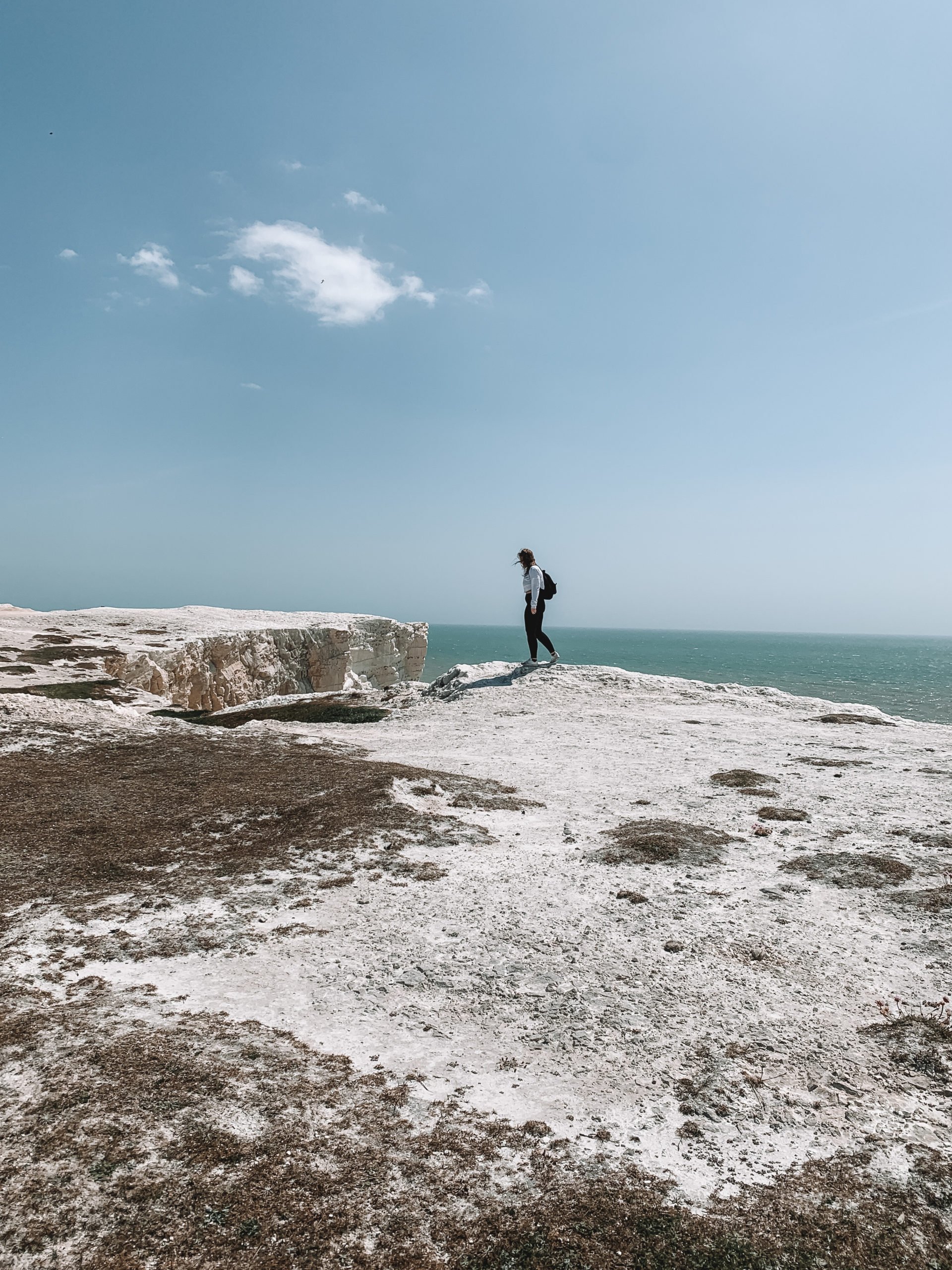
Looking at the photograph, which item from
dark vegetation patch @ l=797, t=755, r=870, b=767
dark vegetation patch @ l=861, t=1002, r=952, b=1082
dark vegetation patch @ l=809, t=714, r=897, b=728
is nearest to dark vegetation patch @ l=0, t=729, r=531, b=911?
dark vegetation patch @ l=861, t=1002, r=952, b=1082

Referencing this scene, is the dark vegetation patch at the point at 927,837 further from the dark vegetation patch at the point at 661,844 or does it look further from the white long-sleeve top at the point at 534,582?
the white long-sleeve top at the point at 534,582

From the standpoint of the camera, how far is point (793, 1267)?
2.39 m

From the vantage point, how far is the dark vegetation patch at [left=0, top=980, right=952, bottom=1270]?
2.37 meters

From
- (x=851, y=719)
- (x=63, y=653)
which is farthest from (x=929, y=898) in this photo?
(x=63, y=653)

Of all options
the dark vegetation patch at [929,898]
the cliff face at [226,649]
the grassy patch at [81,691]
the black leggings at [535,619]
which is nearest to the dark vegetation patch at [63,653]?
the cliff face at [226,649]

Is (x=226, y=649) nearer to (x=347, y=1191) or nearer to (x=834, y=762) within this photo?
(x=834, y=762)

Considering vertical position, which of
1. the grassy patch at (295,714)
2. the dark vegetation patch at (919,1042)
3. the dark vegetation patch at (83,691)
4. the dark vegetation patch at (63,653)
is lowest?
the grassy patch at (295,714)

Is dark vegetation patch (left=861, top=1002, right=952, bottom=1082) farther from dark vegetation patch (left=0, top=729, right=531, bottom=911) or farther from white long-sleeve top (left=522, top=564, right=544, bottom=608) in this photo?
white long-sleeve top (left=522, top=564, right=544, bottom=608)

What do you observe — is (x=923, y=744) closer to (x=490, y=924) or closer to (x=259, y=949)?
(x=490, y=924)

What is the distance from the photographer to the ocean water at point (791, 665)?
54.5 meters

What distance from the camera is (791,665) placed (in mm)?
97250

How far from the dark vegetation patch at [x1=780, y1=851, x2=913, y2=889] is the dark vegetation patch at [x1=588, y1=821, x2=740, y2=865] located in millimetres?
747

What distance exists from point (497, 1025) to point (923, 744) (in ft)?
37.5

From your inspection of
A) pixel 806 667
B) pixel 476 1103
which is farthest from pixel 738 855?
pixel 806 667
